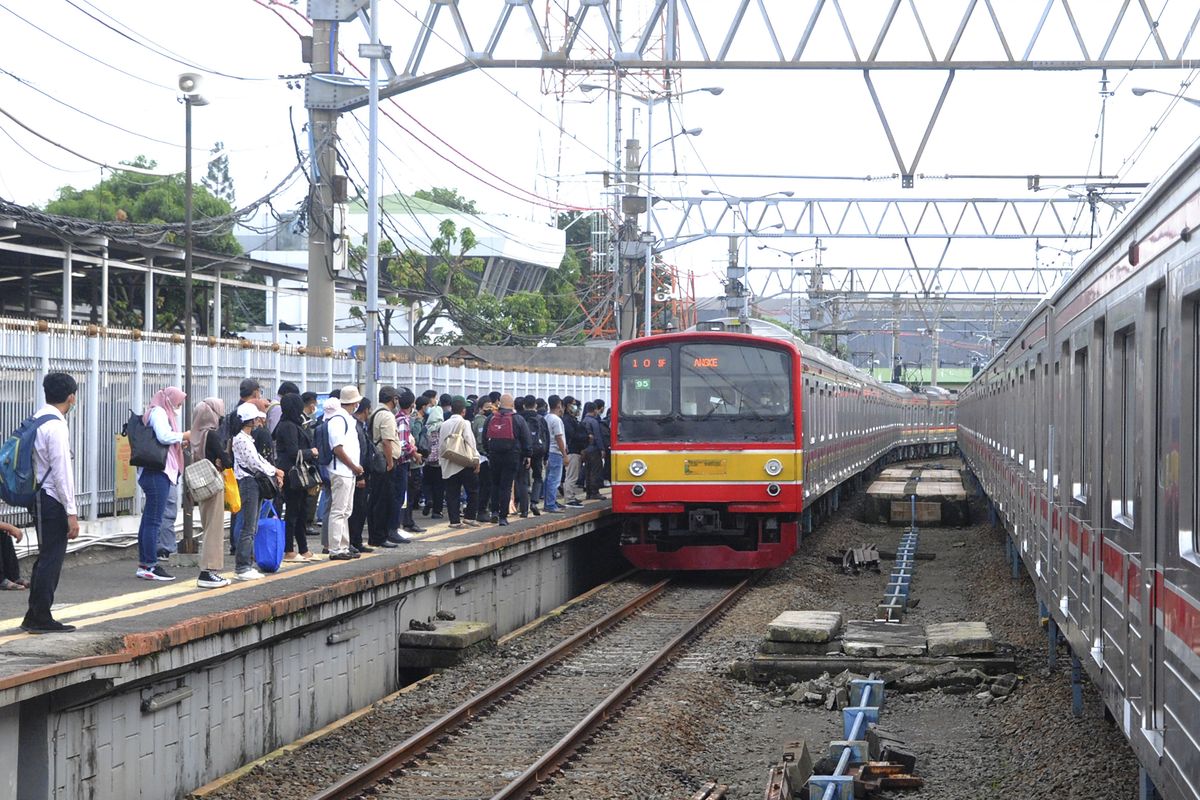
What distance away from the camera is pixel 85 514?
42.6 ft

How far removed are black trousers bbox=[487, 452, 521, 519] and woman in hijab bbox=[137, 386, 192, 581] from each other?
5.73 meters

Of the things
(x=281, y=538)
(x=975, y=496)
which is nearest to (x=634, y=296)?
(x=975, y=496)

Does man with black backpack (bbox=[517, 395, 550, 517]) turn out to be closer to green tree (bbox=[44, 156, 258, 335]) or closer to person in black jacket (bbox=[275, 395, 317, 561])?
person in black jacket (bbox=[275, 395, 317, 561])

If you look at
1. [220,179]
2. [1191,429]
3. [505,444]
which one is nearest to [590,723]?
[1191,429]

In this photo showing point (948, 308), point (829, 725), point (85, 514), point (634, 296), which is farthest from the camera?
point (948, 308)

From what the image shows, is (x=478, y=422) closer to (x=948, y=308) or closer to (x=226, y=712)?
(x=226, y=712)

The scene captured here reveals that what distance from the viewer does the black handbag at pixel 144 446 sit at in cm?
1023

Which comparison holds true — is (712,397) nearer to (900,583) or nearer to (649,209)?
(900,583)

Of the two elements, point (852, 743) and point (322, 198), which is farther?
point (322, 198)

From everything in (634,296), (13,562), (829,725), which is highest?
(634,296)

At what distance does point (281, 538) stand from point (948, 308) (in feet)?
151

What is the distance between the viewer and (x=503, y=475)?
16.5 m

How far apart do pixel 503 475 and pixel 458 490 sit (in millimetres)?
542

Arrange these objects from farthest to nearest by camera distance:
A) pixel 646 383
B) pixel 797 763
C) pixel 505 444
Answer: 1. pixel 646 383
2. pixel 505 444
3. pixel 797 763
